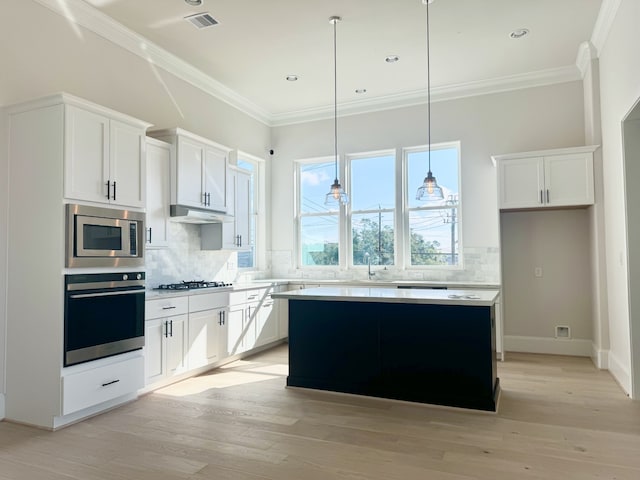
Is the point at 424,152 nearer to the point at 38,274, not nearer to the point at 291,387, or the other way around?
the point at 291,387

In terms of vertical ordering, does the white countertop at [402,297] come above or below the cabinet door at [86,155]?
below

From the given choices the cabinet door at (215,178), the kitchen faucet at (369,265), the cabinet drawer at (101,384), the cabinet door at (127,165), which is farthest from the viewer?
the kitchen faucet at (369,265)

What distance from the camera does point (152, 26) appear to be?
4.32 m

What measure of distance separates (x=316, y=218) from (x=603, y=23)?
415 cm

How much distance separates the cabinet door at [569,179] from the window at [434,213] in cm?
118

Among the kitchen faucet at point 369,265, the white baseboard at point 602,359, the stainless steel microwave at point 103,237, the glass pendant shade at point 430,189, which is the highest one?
the glass pendant shade at point 430,189

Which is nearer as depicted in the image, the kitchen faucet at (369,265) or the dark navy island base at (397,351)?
the dark navy island base at (397,351)

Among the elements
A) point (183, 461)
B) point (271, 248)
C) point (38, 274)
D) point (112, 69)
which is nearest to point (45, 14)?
point (112, 69)

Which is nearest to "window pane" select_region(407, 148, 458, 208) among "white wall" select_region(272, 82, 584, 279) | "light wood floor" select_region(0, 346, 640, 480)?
"white wall" select_region(272, 82, 584, 279)

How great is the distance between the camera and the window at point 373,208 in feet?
20.9

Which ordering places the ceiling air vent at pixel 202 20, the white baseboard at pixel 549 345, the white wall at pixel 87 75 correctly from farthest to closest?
1. the white baseboard at pixel 549 345
2. the ceiling air vent at pixel 202 20
3. the white wall at pixel 87 75

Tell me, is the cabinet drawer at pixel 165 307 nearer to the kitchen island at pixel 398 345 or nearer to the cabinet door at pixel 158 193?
the cabinet door at pixel 158 193

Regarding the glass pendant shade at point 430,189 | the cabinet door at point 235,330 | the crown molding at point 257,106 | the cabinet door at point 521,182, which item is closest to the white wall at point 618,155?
the crown molding at point 257,106

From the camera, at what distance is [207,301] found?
4.70m
